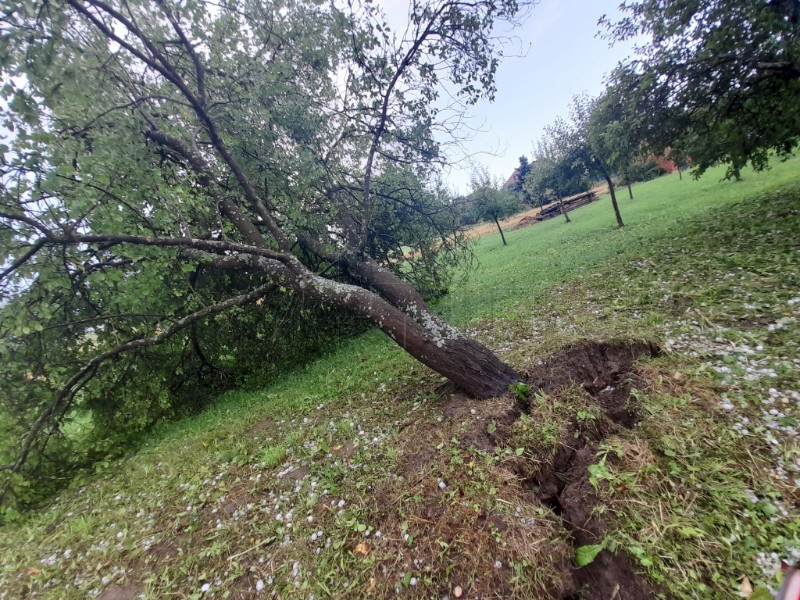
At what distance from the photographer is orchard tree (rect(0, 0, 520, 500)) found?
13.0 ft

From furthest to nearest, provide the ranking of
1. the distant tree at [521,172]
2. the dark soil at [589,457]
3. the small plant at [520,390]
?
the distant tree at [521,172] < the small plant at [520,390] < the dark soil at [589,457]

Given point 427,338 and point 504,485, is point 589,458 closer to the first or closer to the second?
point 504,485

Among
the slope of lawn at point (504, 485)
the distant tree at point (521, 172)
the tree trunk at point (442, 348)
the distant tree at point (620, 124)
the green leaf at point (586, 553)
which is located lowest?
the green leaf at point (586, 553)

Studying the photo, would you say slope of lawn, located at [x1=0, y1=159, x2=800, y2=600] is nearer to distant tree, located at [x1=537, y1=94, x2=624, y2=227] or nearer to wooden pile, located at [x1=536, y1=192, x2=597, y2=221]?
distant tree, located at [x1=537, y1=94, x2=624, y2=227]

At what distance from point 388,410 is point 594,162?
2633 centimetres

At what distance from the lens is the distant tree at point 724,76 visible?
7.61 metres

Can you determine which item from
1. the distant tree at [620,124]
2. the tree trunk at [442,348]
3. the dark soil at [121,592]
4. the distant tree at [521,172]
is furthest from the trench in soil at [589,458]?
the distant tree at [521,172]

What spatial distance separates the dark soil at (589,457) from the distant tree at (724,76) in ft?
28.7

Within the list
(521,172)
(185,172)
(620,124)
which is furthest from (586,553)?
(521,172)

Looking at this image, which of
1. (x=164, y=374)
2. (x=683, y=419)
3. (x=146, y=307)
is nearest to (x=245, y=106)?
(x=146, y=307)

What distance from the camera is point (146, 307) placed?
22.2ft

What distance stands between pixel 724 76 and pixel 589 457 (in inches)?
440

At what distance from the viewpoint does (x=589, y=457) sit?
122 inches

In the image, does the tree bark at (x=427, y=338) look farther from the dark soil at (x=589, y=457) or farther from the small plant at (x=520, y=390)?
the dark soil at (x=589, y=457)
